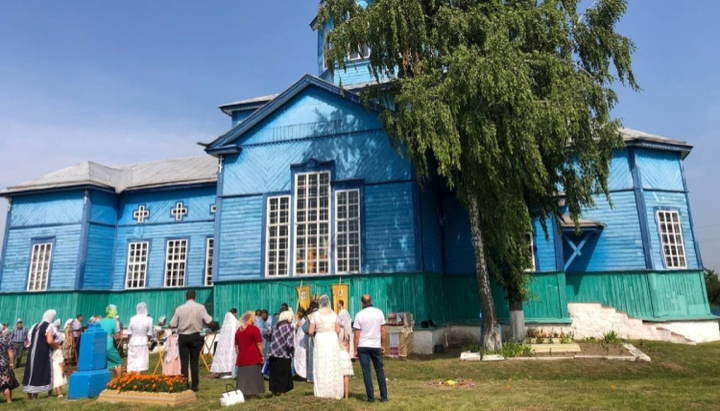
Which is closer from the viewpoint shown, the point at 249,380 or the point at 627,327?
the point at 249,380

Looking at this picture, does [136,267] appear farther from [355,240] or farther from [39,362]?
[39,362]

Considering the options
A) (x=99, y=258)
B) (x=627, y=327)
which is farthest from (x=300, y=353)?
(x=99, y=258)

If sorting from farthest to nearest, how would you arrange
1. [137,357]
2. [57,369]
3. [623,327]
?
1. [623,327]
2. [137,357]
3. [57,369]

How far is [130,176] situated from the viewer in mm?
24172

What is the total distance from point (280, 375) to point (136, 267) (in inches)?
616

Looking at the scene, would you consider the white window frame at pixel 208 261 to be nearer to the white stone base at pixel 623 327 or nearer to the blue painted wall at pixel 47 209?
the blue painted wall at pixel 47 209

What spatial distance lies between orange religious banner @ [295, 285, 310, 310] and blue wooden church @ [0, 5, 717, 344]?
203 mm

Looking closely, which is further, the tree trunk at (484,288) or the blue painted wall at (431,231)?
the blue painted wall at (431,231)

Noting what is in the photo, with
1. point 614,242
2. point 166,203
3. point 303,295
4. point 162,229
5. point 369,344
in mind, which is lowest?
point 369,344

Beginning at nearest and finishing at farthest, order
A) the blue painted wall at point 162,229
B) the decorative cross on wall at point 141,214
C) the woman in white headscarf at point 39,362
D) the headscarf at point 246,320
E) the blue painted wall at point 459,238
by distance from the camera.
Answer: the headscarf at point 246,320 → the woman in white headscarf at point 39,362 → the blue painted wall at point 459,238 → the blue painted wall at point 162,229 → the decorative cross on wall at point 141,214

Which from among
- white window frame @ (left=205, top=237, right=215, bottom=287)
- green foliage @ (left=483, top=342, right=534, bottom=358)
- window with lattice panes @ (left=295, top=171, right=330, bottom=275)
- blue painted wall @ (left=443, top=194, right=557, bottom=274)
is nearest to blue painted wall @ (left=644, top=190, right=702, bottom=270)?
blue painted wall @ (left=443, top=194, right=557, bottom=274)

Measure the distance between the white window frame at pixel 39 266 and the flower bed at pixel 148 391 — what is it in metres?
15.4

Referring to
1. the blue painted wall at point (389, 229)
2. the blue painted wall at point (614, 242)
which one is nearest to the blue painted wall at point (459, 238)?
the blue painted wall at point (614, 242)

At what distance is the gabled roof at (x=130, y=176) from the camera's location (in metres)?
21.9
